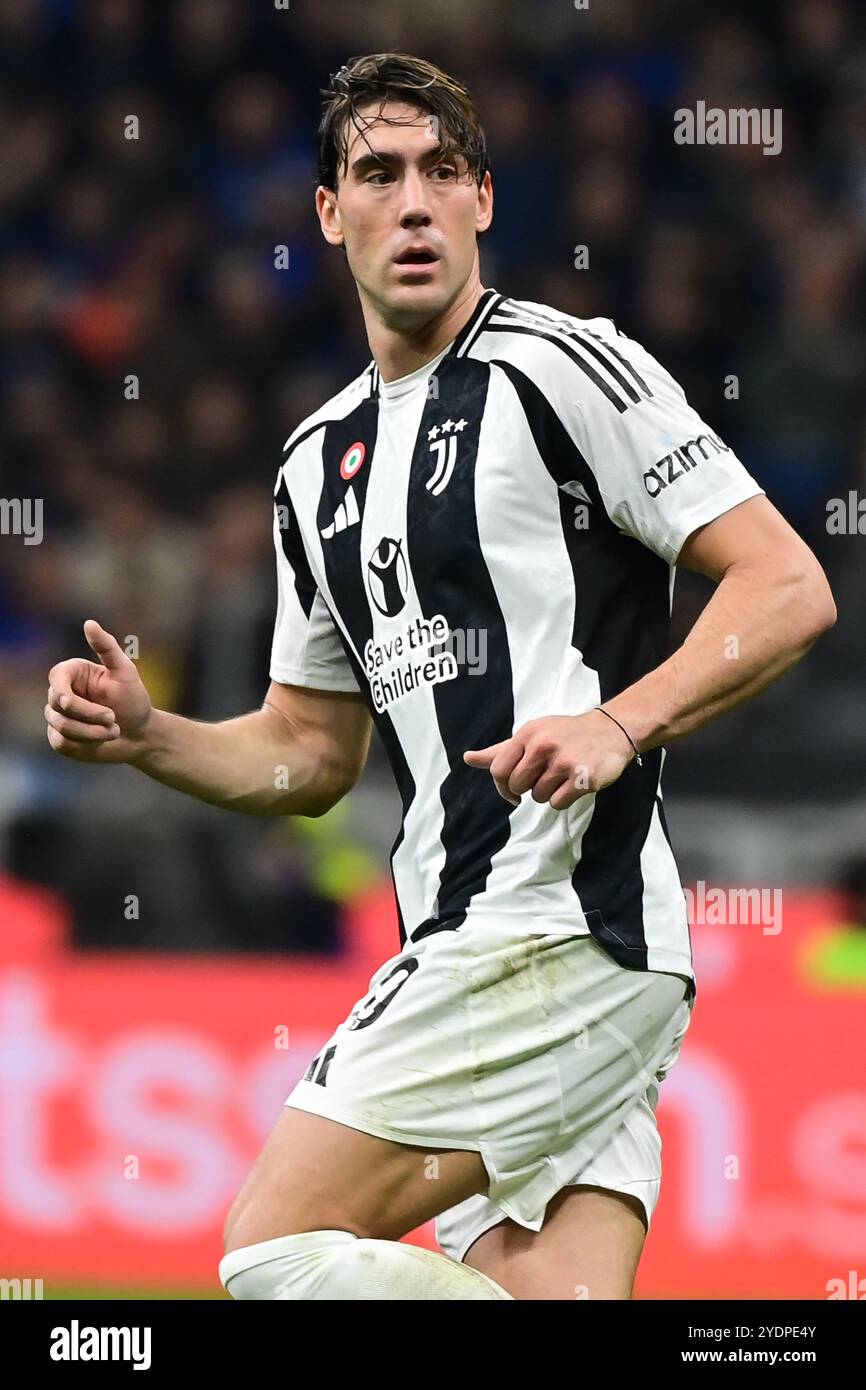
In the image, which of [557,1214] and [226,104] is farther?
[226,104]

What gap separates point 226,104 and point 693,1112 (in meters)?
4.61

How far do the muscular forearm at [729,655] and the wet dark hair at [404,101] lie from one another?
844 mm

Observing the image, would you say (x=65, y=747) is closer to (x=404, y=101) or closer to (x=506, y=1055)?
(x=506, y=1055)

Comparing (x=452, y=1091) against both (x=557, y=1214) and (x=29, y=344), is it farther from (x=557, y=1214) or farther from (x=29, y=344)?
(x=29, y=344)

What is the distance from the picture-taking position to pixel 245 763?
3.09m

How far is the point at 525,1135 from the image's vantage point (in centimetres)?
256

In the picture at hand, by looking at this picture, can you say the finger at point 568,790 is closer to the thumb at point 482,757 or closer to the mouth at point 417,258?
the thumb at point 482,757

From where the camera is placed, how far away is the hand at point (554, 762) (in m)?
2.29

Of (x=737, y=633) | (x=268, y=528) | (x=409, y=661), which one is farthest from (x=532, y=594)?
(x=268, y=528)

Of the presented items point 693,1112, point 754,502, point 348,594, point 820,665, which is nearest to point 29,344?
point 820,665

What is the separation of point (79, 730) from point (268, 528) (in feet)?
12.3

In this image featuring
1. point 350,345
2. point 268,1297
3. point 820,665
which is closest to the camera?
point 268,1297

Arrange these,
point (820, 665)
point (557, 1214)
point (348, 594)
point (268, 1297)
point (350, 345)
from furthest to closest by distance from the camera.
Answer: point (350, 345)
point (820, 665)
point (348, 594)
point (557, 1214)
point (268, 1297)

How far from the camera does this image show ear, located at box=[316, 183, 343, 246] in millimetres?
3031
